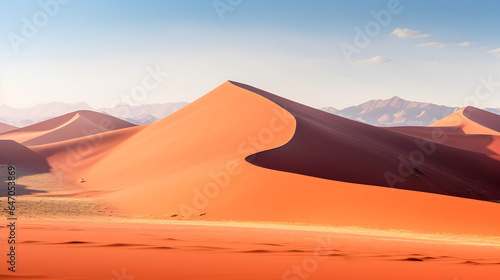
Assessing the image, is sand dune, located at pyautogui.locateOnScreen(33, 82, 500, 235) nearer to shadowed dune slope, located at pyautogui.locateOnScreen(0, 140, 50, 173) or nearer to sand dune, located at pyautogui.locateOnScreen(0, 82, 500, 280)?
sand dune, located at pyautogui.locateOnScreen(0, 82, 500, 280)

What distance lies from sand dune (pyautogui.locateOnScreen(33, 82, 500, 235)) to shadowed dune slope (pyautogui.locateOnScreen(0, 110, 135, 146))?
85.8 ft

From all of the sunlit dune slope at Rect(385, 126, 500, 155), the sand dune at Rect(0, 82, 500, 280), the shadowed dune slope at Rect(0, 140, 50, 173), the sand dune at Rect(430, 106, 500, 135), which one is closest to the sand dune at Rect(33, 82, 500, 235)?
the sand dune at Rect(0, 82, 500, 280)

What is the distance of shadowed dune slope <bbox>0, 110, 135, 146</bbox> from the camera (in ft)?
251

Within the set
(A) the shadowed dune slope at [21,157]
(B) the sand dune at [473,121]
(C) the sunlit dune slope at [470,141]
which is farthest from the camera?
(B) the sand dune at [473,121]

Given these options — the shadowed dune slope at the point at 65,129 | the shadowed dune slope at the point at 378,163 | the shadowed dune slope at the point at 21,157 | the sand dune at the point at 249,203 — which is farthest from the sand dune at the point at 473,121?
the shadowed dune slope at the point at 21,157

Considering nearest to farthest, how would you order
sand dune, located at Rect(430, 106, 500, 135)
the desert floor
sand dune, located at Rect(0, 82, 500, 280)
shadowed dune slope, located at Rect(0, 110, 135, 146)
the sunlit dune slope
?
1. the desert floor
2. sand dune, located at Rect(0, 82, 500, 280)
3. the sunlit dune slope
4. shadowed dune slope, located at Rect(0, 110, 135, 146)
5. sand dune, located at Rect(430, 106, 500, 135)

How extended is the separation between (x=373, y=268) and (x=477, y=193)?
3263 centimetres

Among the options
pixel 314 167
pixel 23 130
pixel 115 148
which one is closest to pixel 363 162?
pixel 314 167

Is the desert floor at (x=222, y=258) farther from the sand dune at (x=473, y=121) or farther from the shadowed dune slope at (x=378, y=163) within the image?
the sand dune at (x=473, y=121)

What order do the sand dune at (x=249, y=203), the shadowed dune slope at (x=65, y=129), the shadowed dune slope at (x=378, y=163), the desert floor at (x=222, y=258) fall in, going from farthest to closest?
the shadowed dune slope at (x=65, y=129) → the shadowed dune slope at (x=378, y=163) → the sand dune at (x=249, y=203) → the desert floor at (x=222, y=258)

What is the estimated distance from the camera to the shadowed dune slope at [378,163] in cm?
2792

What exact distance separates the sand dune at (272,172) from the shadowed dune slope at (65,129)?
26144 mm

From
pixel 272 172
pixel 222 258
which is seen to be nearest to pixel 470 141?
pixel 272 172

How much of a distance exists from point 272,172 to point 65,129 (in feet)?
224
